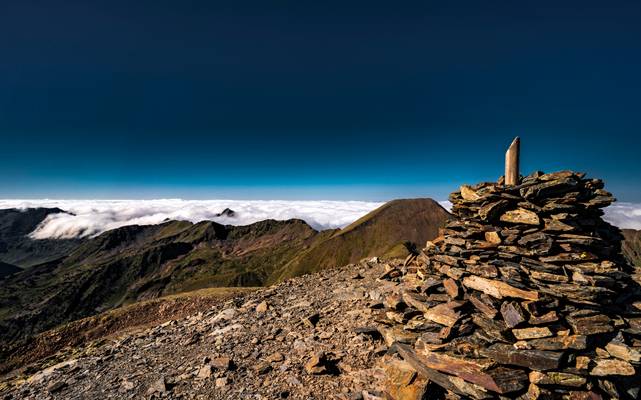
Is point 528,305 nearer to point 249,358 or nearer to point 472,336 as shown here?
point 472,336

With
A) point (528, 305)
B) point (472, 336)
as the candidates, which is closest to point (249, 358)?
point (472, 336)

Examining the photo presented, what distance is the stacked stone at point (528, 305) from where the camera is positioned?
38.5ft

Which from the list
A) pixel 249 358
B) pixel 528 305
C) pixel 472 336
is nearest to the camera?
pixel 528 305

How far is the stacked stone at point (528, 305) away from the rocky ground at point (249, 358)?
7.79ft

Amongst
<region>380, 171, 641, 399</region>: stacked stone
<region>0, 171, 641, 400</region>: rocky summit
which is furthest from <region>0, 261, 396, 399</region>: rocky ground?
<region>380, 171, 641, 399</region>: stacked stone

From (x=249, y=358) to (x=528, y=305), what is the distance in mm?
13938

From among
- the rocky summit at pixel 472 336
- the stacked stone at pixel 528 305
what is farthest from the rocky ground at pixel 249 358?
the stacked stone at pixel 528 305

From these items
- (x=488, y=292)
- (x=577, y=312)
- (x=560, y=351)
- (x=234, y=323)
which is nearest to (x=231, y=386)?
(x=234, y=323)

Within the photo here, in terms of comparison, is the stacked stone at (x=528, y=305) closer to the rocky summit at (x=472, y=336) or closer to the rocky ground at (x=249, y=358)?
the rocky summit at (x=472, y=336)

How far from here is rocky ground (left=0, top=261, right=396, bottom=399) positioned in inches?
577

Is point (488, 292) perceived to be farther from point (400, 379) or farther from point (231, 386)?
point (231, 386)

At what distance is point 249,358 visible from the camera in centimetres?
1719

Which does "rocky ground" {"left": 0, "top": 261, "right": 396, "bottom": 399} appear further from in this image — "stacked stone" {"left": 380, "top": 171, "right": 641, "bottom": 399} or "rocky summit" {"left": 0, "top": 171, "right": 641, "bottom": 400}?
"stacked stone" {"left": 380, "top": 171, "right": 641, "bottom": 399}

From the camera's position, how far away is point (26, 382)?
65.9 feet
